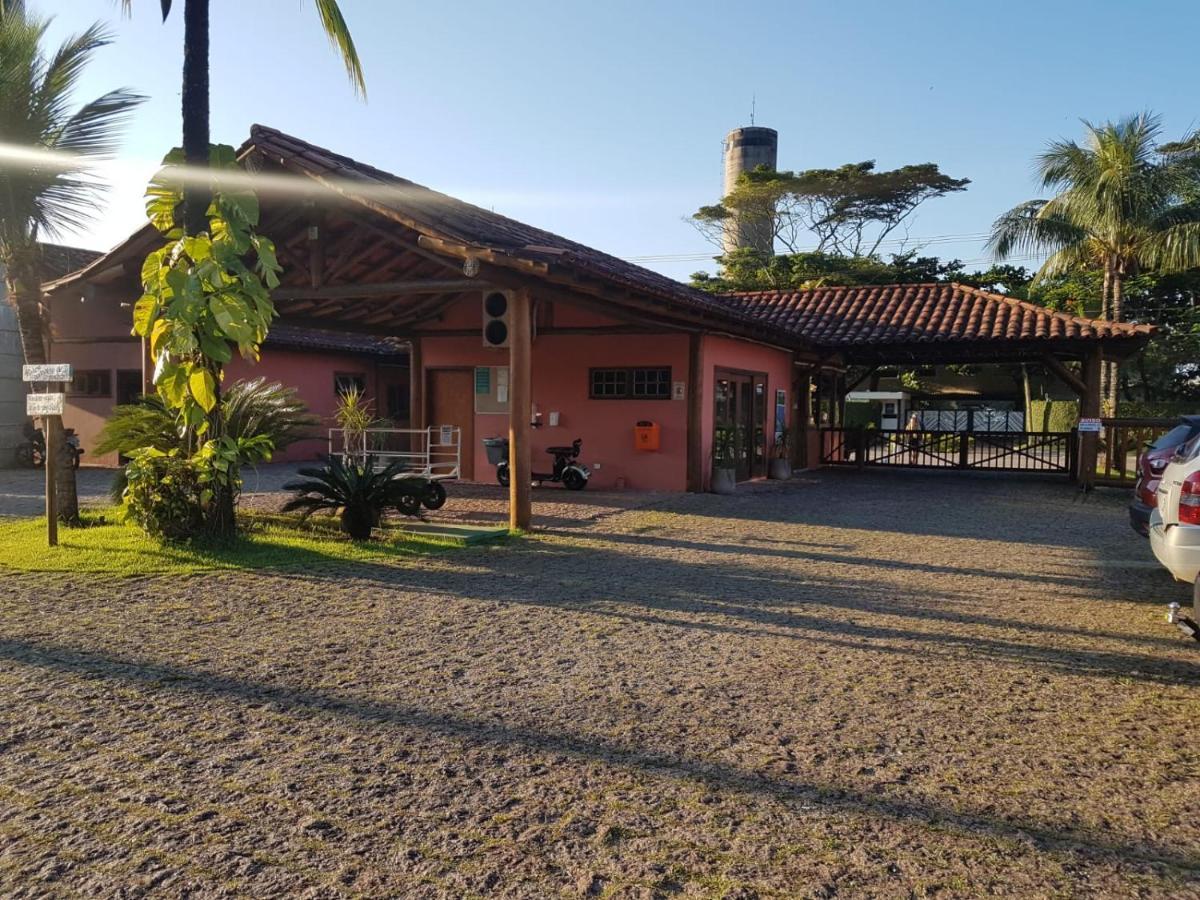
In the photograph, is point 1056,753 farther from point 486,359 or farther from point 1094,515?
point 486,359

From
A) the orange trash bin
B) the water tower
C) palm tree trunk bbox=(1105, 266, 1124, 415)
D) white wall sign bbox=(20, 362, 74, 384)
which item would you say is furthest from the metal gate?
the water tower

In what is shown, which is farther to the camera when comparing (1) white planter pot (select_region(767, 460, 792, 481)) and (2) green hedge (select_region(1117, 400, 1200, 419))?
(2) green hedge (select_region(1117, 400, 1200, 419))

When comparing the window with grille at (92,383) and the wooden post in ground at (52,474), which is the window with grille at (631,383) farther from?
the window with grille at (92,383)

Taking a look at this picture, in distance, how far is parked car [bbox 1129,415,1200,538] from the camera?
27.0ft

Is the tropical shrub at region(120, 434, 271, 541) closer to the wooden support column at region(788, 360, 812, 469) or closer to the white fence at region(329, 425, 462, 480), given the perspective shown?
the white fence at region(329, 425, 462, 480)

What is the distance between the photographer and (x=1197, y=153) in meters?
25.3

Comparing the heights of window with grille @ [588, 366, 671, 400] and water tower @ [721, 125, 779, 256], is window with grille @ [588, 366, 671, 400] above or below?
below

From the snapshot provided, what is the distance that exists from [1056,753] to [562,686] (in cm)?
245

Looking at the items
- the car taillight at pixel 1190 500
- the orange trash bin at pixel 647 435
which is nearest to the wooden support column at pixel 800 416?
the orange trash bin at pixel 647 435

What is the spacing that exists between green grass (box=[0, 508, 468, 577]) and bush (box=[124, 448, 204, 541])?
187 millimetres

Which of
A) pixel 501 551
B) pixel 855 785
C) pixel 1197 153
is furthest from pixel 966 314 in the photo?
pixel 855 785

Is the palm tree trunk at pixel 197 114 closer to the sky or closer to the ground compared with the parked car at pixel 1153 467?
closer to the sky

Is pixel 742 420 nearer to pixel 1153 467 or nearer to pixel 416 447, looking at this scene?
pixel 416 447

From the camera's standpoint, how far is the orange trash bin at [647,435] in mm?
14648
